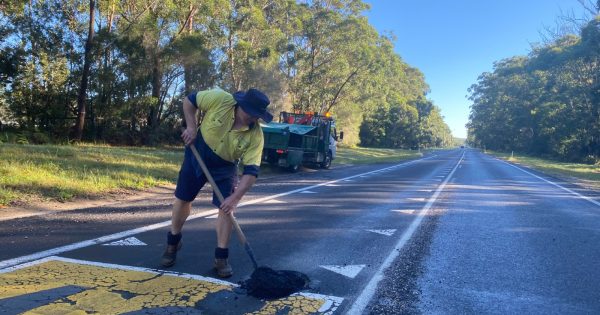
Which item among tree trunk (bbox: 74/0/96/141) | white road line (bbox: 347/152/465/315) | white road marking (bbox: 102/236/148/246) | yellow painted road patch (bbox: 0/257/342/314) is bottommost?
white road line (bbox: 347/152/465/315)

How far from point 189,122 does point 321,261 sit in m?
2.16

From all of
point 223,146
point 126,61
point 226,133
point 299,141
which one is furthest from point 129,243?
point 126,61

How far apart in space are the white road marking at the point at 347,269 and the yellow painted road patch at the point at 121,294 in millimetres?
756

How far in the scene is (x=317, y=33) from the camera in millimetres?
40875

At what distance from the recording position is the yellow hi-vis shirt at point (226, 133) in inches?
174

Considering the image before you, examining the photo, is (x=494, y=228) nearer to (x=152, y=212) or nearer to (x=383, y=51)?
(x=152, y=212)

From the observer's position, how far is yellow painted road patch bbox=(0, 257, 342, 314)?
3.58m

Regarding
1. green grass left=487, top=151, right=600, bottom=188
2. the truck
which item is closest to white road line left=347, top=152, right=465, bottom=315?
the truck

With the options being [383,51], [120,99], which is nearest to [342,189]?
[120,99]

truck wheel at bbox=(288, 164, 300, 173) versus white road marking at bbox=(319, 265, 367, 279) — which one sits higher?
truck wheel at bbox=(288, 164, 300, 173)

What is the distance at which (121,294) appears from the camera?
3.87 meters

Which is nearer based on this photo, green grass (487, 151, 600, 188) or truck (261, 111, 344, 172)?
truck (261, 111, 344, 172)

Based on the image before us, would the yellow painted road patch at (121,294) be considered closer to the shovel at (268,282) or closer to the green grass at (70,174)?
the shovel at (268,282)

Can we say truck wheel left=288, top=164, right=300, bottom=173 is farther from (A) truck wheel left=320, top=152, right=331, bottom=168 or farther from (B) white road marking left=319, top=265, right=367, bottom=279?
(B) white road marking left=319, top=265, right=367, bottom=279
